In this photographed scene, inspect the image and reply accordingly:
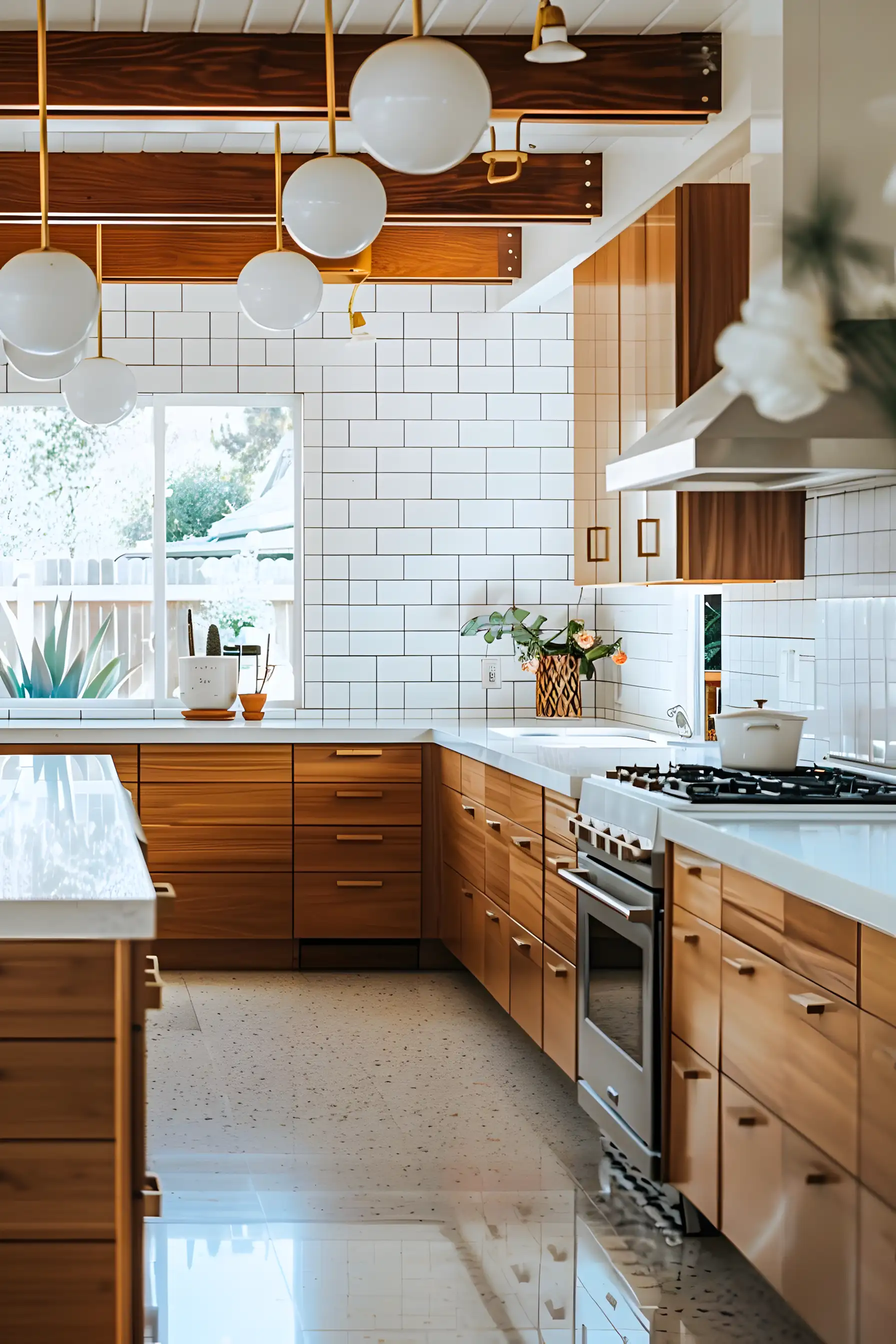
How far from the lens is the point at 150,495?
239 inches

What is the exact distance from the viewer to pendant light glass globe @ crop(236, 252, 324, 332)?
2938mm

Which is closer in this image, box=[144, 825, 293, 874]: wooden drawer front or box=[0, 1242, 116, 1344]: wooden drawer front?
box=[0, 1242, 116, 1344]: wooden drawer front

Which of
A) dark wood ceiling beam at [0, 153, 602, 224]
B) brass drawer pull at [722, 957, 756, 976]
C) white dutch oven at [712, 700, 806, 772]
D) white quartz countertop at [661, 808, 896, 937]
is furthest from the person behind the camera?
dark wood ceiling beam at [0, 153, 602, 224]

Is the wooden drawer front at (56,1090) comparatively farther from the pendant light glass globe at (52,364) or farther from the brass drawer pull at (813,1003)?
the pendant light glass globe at (52,364)

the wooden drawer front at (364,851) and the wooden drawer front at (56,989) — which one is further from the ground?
the wooden drawer front at (56,989)

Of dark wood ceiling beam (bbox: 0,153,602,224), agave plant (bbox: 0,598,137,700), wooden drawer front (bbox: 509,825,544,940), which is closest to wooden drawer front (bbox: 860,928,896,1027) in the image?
wooden drawer front (bbox: 509,825,544,940)

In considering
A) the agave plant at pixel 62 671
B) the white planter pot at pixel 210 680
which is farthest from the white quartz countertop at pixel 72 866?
the agave plant at pixel 62 671

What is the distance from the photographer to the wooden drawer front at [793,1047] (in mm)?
2090

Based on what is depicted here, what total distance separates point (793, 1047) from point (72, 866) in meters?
1.17

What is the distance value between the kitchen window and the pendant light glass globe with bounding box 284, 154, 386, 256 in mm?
3617

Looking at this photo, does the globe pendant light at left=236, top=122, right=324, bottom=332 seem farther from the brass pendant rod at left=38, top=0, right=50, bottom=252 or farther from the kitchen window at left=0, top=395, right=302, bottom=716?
the kitchen window at left=0, top=395, right=302, bottom=716

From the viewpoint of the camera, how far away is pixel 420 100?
1.85m

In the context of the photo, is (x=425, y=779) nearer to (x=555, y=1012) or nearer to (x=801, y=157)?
(x=555, y=1012)

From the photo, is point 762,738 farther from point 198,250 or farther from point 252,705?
point 198,250
